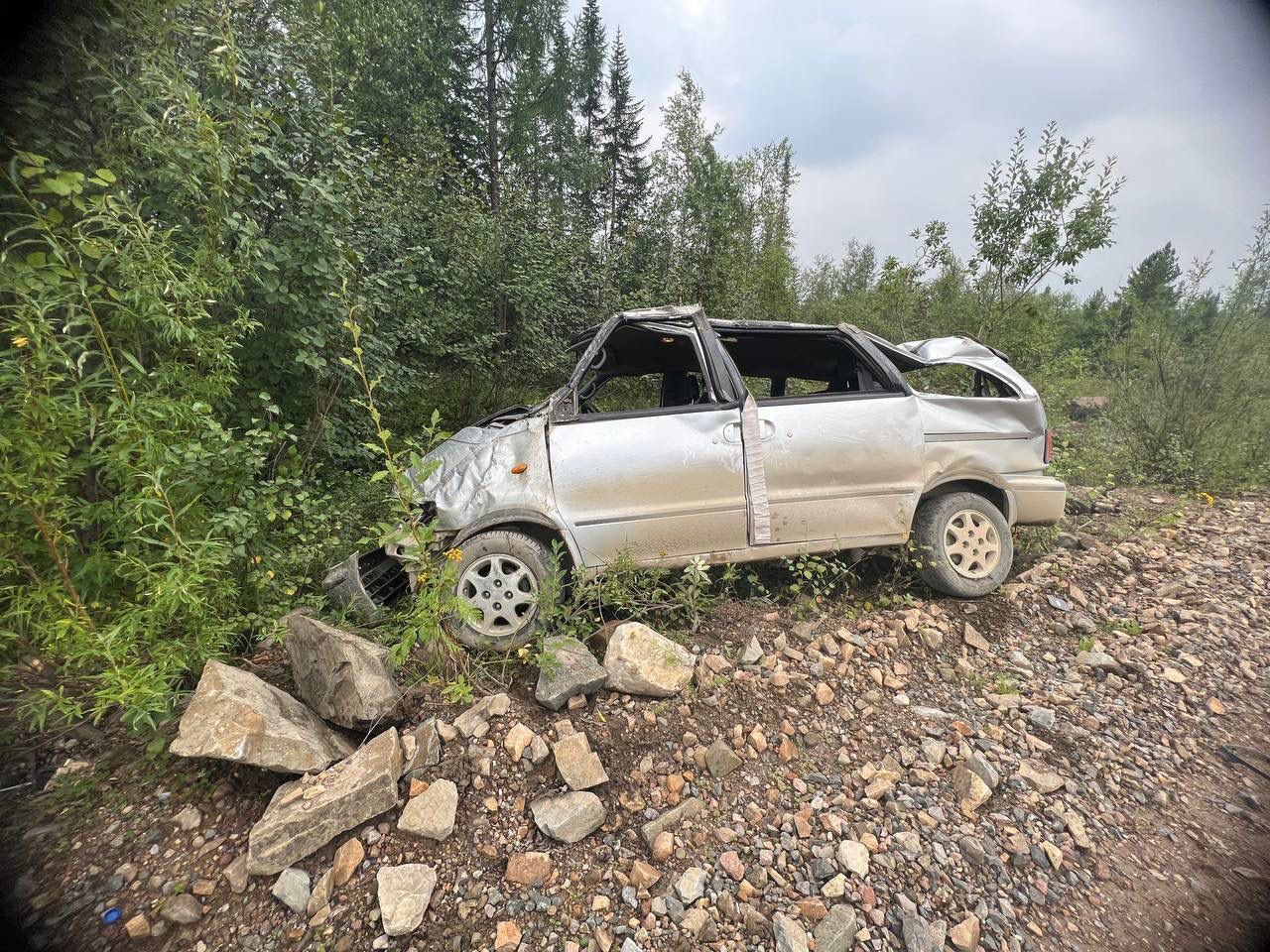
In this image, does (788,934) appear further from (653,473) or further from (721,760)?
(653,473)

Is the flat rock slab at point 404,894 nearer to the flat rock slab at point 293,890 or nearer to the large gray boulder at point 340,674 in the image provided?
the flat rock slab at point 293,890

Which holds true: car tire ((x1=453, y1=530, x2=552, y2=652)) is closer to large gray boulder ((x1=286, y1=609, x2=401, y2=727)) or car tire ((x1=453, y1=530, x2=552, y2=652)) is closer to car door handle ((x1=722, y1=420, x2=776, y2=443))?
large gray boulder ((x1=286, y1=609, x2=401, y2=727))

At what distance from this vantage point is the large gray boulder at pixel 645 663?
2.61 metres

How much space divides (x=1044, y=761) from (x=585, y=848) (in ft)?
7.09

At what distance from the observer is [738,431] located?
10.6 feet

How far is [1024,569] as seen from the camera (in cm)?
401

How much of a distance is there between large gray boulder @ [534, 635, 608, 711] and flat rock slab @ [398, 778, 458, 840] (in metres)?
0.57

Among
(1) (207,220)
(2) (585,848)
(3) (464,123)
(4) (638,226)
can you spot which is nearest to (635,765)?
(2) (585,848)

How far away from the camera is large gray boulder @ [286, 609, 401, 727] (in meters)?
2.30

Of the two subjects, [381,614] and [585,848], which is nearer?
[585,848]

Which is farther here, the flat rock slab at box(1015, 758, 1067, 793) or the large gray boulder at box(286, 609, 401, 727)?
the large gray boulder at box(286, 609, 401, 727)

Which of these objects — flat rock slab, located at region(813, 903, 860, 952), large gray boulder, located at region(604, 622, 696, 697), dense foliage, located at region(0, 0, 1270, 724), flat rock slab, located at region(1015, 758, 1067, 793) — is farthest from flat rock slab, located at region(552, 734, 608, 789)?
flat rock slab, located at region(1015, 758, 1067, 793)

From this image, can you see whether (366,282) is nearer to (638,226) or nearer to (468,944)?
(468,944)

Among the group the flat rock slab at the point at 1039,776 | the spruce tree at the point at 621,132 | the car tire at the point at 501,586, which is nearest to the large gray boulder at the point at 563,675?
the car tire at the point at 501,586
